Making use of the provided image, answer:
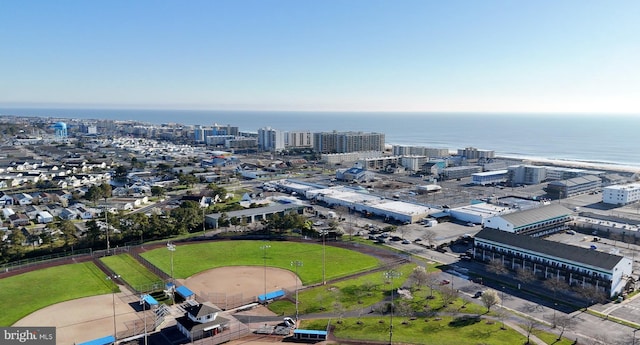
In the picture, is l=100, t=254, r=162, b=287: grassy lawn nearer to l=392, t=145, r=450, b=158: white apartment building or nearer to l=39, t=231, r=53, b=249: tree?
l=39, t=231, r=53, b=249: tree

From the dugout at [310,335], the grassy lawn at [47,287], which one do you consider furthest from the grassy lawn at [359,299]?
the grassy lawn at [47,287]

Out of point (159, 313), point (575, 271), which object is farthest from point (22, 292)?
point (575, 271)

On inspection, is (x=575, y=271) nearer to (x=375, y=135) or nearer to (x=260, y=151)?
(x=375, y=135)

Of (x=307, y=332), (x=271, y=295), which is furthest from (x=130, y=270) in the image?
(x=307, y=332)

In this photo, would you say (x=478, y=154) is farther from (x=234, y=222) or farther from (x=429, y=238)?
(x=234, y=222)

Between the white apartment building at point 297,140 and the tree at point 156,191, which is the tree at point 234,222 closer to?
the tree at point 156,191
